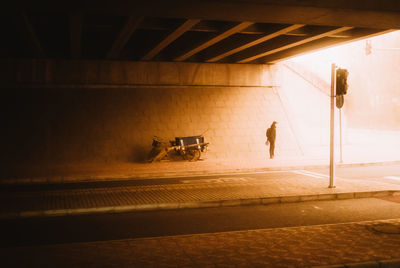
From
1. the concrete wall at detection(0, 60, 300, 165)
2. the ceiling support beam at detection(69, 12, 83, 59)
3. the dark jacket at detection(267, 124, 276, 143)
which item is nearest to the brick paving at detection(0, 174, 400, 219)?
the ceiling support beam at detection(69, 12, 83, 59)

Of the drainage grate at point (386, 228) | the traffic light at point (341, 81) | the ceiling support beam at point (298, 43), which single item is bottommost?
the drainage grate at point (386, 228)

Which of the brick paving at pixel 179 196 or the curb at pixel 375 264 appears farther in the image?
the brick paving at pixel 179 196

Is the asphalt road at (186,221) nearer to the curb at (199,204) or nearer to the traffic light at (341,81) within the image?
the curb at (199,204)

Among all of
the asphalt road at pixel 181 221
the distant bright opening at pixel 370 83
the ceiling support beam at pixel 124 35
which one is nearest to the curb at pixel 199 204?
the asphalt road at pixel 181 221

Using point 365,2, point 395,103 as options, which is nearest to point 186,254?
point 365,2

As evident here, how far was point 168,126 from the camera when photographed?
65.0ft

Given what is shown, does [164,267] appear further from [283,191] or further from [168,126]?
[168,126]

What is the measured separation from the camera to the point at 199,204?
909 cm

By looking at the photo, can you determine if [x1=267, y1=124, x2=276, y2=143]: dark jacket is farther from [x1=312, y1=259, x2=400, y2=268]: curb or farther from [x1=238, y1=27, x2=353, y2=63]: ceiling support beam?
[x1=312, y1=259, x2=400, y2=268]: curb

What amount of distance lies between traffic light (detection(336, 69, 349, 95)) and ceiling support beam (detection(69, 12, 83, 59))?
7227mm

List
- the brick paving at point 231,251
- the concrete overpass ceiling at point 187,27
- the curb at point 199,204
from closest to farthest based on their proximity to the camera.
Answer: the brick paving at point 231,251
the curb at point 199,204
the concrete overpass ceiling at point 187,27

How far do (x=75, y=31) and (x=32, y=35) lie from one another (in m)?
1.82

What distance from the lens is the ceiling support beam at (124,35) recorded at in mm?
12248

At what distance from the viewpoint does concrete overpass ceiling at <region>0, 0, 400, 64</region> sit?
959 cm
